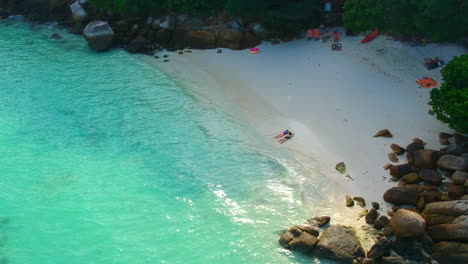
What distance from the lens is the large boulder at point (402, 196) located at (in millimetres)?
18531

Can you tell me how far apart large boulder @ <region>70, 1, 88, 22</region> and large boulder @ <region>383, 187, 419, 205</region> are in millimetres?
26855

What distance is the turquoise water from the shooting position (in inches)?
714

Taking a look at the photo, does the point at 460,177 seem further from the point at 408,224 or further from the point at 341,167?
the point at 341,167

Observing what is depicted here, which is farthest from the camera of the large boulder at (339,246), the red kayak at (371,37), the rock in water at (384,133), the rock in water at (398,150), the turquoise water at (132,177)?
the red kayak at (371,37)

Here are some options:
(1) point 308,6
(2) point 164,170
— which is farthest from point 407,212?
(1) point 308,6

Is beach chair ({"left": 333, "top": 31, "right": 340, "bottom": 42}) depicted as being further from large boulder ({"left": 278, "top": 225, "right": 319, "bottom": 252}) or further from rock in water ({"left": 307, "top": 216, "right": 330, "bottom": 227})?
large boulder ({"left": 278, "top": 225, "right": 319, "bottom": 252})

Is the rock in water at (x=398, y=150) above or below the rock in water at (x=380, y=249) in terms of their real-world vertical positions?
above

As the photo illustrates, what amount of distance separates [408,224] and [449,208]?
187cm

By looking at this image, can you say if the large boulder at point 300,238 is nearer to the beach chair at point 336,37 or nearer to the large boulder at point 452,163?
the large boulder at point 452,163

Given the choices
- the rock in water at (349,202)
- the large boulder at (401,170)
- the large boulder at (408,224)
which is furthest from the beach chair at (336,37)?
the large boulder at (408,224)

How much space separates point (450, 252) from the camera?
16.4 metres

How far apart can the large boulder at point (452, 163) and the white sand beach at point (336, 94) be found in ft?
5.16

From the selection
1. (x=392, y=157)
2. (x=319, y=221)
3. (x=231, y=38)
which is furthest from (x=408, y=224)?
(x=231, y=38)

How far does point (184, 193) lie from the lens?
2047 cm
